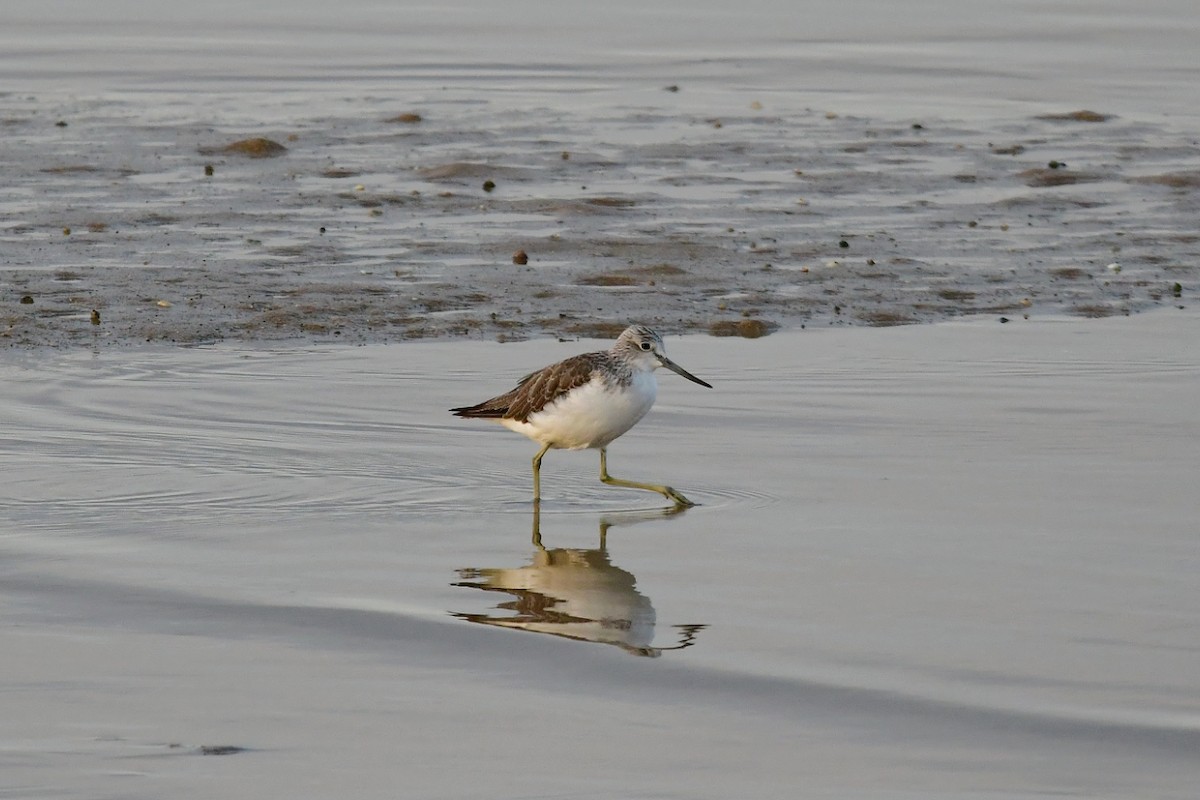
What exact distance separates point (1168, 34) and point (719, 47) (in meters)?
6.24

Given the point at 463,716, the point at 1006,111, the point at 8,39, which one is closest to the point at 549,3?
the point at 8,39

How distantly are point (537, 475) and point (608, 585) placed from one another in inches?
65.9

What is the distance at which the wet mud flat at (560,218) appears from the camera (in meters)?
12.4

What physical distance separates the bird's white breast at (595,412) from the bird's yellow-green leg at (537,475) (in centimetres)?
16

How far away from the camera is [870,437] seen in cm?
923

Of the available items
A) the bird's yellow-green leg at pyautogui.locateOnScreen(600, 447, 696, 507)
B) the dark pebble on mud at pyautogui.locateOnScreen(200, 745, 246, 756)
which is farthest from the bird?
the dark pebble on mud at pyautogui.locateOnScreen(200, 745, 246, 756)

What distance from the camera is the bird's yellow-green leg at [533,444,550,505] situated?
27.6ft

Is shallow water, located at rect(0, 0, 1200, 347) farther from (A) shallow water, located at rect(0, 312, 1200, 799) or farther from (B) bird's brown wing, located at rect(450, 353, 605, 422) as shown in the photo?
(B) bird's brown wing, located at rect(450, 353, 605, 422)

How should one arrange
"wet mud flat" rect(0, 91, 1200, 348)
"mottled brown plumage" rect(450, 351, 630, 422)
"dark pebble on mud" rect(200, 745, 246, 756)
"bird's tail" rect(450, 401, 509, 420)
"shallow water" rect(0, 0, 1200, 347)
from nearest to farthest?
"dark pebble on mud" rect(200, 745, 246, 756) → "mottled brown plumage" rect(450, 351, 630, 422) → "bird's tail" rect(450, 401, 509, 420) → "wet mud flat" rect(0, 91, 1200, 348) → "shallow water" rect(0, 0, 1200, 347)

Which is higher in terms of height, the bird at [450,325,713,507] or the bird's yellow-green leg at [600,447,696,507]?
the bird at [450,325,713,507]

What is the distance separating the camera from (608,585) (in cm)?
700

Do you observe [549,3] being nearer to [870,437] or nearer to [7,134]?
[7,134]

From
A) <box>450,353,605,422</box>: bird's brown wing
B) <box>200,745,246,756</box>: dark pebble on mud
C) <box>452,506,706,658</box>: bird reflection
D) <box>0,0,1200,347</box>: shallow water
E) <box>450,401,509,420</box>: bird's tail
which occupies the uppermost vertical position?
<box>0,0,1200,347</box>: shallow water

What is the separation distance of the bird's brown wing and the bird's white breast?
39mm
